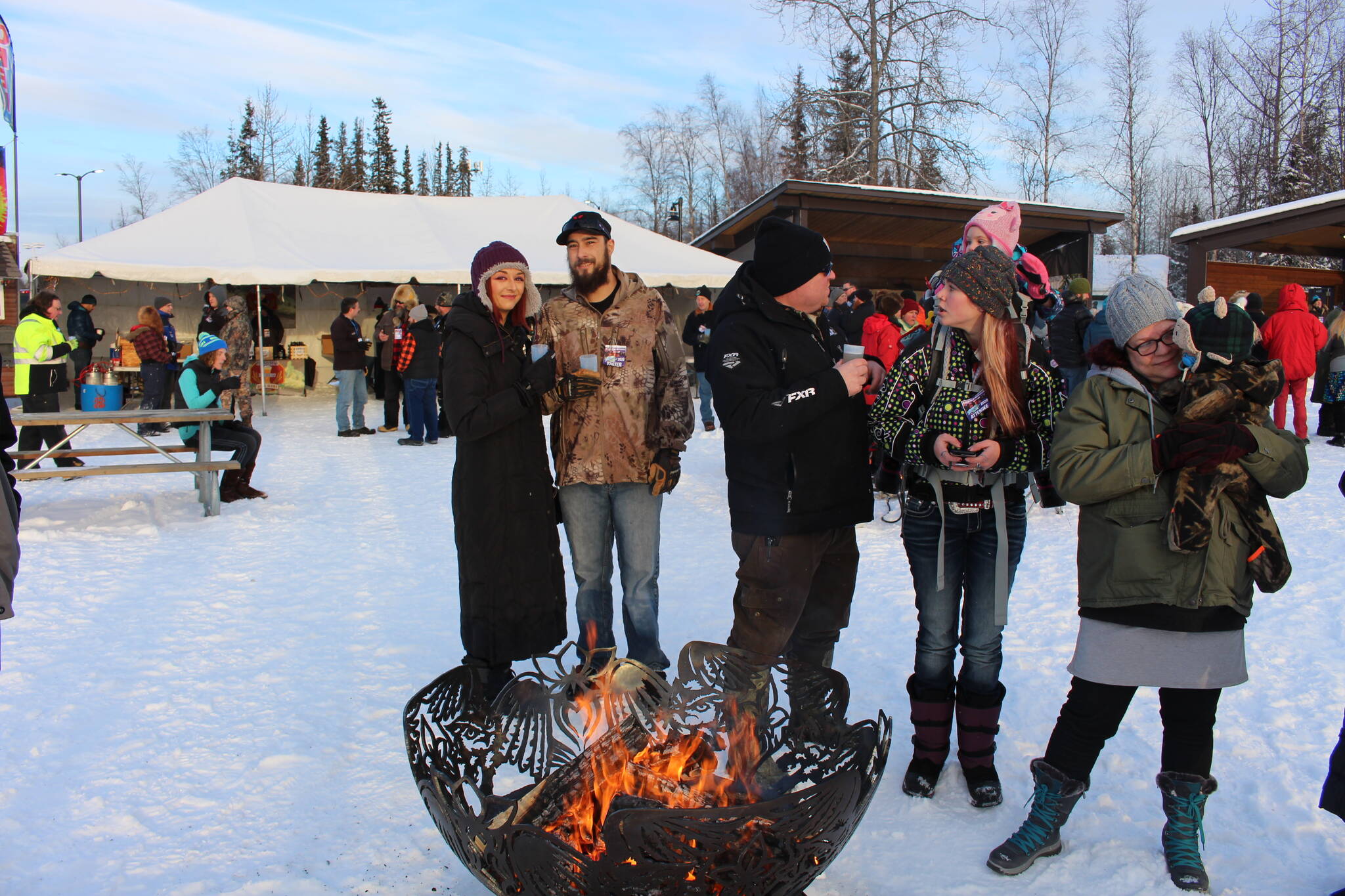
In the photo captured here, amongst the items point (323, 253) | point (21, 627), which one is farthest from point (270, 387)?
point (21, 627)

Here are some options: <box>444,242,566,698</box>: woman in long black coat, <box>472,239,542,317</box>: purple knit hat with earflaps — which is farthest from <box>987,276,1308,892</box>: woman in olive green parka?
<box>472,239,542,317</box>: purple knit hat with earflaps

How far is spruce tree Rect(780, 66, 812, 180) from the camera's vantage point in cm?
2831

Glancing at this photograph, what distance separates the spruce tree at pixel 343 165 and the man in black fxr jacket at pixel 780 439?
44.8 meters

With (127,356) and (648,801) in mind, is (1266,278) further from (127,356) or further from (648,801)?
(127,356)

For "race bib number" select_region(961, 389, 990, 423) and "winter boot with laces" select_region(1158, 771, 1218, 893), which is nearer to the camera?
"winter boot with laces" select_region(1158, 771, 1218, 893)

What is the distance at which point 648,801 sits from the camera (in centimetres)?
180

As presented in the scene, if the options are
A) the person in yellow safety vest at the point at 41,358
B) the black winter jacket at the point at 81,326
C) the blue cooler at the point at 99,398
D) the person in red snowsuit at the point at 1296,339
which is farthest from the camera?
the black winter jacket at the point at 81,326

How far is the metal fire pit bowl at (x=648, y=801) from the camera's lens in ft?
5.69

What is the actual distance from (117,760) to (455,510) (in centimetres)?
145

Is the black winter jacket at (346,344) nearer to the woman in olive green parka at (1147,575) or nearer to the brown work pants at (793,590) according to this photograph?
the brown work pants at (793,590)

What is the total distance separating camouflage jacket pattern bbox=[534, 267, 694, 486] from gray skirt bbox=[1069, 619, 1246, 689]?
1736 millimetres

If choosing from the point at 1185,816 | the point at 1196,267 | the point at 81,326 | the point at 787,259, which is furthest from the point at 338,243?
the point at 1196,267

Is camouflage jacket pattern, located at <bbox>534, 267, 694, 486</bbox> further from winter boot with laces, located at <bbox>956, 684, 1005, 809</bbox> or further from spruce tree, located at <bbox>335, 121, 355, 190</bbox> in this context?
spruce tree, located at <bbox>335, 121, 355, 190</bbox>

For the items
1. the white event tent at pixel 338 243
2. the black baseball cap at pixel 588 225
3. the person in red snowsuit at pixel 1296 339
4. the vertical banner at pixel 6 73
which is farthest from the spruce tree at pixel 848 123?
the black baseball cap at pixel 588 225
